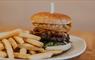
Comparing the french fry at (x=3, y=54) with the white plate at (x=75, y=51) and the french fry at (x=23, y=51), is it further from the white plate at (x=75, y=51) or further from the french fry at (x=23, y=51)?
the white plate at (x=75, y=51)

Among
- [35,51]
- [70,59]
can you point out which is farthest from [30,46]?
[70,59]

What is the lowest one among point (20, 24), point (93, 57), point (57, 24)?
point (20, 24)

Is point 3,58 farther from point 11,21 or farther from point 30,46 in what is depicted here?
point 11,21

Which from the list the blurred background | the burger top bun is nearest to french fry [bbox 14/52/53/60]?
the burger top bun

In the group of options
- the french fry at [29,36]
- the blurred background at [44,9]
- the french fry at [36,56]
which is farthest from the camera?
the blurred background at [44,9]

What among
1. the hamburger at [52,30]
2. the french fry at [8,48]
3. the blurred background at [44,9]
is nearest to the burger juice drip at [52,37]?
the hamburger at [52,30]

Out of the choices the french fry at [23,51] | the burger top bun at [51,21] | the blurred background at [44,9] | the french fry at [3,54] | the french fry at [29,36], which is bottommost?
the blurred background at [44,9]

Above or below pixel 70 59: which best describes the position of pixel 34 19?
above

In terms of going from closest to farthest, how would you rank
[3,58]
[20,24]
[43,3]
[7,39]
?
[3,58]
[7,39]
[43,3]
[20,24]
